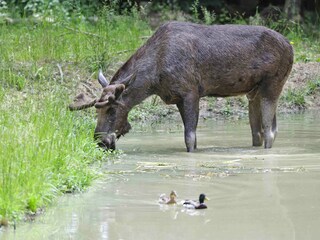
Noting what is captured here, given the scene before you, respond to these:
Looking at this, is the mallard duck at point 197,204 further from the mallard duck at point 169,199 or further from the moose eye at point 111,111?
the moose eye at point 111,111

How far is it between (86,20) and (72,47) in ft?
12.4

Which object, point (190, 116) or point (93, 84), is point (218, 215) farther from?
point (93, 84)

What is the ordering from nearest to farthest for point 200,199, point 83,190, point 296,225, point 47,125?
point 296,225 → point 200,199 → point 83,190 → point 47,125

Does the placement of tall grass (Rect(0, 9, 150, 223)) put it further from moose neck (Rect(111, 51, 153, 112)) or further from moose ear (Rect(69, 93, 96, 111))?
moose neck (Rect(111, 51, 153, 112))

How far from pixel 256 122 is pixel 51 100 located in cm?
338

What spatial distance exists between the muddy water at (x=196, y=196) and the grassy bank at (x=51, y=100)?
0.24 m

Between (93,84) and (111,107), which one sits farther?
(93,84)

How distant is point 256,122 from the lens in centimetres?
1241

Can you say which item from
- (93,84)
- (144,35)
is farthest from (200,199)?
(144,35)

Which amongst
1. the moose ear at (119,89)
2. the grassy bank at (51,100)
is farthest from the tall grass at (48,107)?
the moose ear at (119,89)

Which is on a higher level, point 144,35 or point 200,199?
point 144,35

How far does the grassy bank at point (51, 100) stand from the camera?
292 inches

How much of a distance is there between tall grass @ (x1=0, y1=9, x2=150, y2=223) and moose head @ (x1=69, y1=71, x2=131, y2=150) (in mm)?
170

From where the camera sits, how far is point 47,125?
908 centimetres
